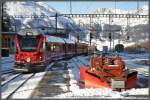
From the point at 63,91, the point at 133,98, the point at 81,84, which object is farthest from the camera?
the point at 81,84

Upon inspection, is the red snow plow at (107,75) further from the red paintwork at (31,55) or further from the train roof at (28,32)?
the train roof at (28,32)

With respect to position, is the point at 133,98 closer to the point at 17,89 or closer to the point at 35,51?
the point at 17,89

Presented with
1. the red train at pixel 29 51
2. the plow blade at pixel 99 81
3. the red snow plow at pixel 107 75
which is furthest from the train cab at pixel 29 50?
the plow blade at pixel 99 81

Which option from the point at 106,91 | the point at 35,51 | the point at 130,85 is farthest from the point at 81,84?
the point at 35,51

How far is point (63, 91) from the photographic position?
17.3m

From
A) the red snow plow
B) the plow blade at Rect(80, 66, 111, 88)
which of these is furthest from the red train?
the plow blade at Rect(80, 66, 111, 88)

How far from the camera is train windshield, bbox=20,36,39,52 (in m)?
29.6

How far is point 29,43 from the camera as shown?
2981 cm

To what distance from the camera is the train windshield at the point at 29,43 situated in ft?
97.0

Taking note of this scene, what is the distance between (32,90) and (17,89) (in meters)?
0.94

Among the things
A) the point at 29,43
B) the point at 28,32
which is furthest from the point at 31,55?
the point at 28,32

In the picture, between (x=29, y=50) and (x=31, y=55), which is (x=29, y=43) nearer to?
(x=29, y=50)

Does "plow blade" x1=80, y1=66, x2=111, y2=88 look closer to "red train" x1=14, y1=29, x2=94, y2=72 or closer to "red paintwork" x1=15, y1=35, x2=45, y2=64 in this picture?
"red train" x1=14, y1=29, x2=94, y2=72

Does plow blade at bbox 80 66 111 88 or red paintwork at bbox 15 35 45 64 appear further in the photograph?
red paintwork at bbox 15 35 45 64
